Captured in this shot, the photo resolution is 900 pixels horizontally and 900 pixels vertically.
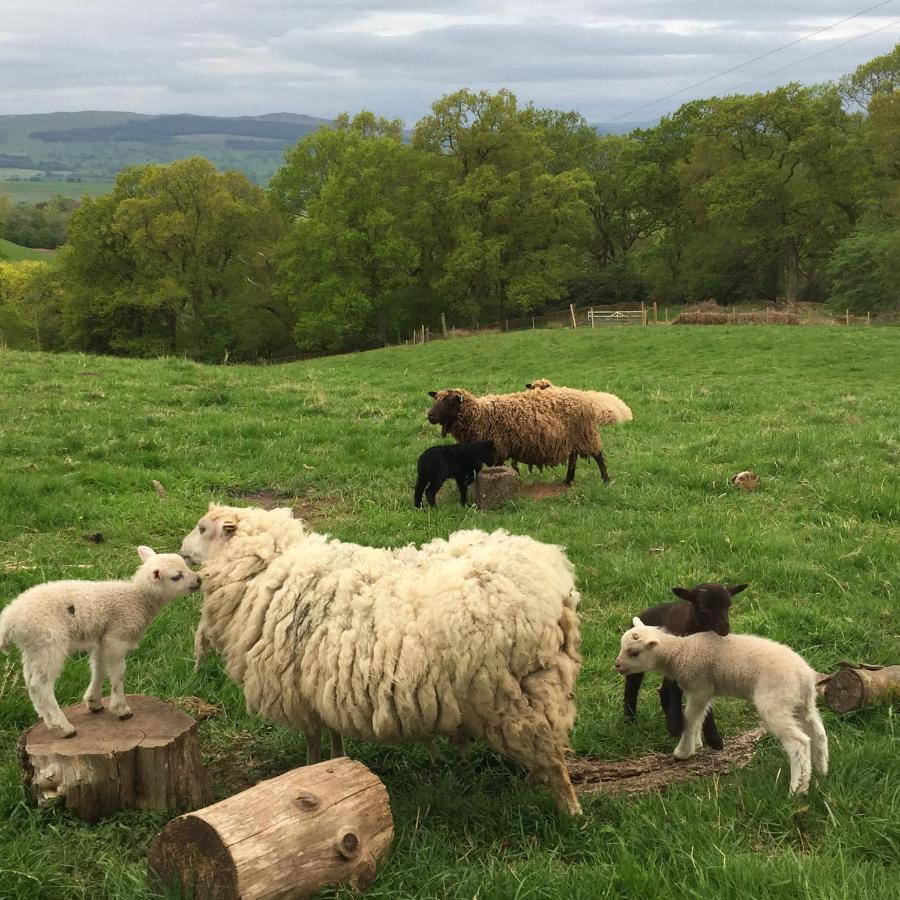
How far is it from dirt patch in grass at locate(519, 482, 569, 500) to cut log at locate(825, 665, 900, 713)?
599 centimetres

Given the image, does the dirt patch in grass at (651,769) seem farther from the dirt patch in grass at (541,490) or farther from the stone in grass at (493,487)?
the dirt patch in grass at (541,490)

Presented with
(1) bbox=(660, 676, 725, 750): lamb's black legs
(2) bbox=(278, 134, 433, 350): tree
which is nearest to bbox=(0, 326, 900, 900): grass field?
(1) bbox=(660, 676, 725, 750): lamb's black legs

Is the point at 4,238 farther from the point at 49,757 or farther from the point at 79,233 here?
the point at 49,757

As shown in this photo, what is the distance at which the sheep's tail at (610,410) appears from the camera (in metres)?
16.1

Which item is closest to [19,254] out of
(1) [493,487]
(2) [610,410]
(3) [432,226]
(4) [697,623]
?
(3) [432,226]

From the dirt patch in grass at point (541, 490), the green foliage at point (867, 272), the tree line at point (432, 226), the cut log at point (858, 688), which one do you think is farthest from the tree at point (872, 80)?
the cut log at point (858, 688)

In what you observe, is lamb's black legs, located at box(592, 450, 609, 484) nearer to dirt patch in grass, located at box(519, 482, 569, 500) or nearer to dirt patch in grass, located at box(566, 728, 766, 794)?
dirt patch in grass, located at box(519, 482, 569, 500)

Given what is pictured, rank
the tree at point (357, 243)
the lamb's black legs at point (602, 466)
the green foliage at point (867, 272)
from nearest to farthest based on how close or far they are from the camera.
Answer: the lamb's black legs at point (602, 466) < the green foliage at point (867, 272) < the tree at point (357, 243)

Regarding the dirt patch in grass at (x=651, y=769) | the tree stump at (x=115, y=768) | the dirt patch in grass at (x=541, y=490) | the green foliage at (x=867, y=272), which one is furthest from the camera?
the green foliage at (x=867, y=272)

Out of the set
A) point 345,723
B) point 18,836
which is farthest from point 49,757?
point 345,723

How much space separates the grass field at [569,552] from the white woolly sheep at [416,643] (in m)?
0.50

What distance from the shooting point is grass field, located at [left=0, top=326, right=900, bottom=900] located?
3857 millimetres

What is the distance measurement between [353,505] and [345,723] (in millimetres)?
6196

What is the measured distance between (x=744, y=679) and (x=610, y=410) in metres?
12.0
